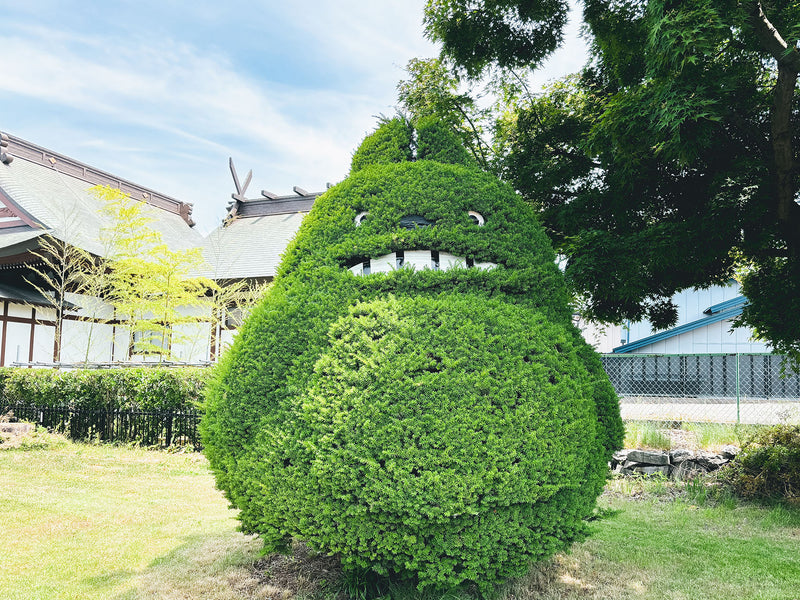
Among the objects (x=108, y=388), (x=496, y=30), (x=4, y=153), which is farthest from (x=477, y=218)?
(x=4, y=153)

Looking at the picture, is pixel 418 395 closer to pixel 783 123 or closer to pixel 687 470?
pixel 783 123

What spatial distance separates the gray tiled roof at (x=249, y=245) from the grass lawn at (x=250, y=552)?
41.7ft

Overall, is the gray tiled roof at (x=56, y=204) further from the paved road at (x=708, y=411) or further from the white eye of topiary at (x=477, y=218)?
the white eye of topiary at (x=477, y=218)

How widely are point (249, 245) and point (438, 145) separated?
19.0 m

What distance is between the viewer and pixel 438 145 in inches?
169

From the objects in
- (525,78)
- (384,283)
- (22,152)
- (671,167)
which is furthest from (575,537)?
(22,152)

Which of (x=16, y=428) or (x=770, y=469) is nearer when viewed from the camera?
(x=770, y=469)

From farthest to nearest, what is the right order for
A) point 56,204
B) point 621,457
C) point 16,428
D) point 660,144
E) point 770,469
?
1. point 56,204
2. point 16,428
3. point 621,457
4. point 770,469
5. point 660,144

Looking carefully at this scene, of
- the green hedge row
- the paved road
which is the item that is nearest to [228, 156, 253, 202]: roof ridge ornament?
the green hedge row

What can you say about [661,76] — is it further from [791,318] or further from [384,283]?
[384,283]

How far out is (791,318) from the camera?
19.1 ft

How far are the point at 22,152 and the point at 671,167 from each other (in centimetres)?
2221

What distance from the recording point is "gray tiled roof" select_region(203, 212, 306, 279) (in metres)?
20.0

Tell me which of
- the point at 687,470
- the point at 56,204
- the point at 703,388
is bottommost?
the point at 687,470
